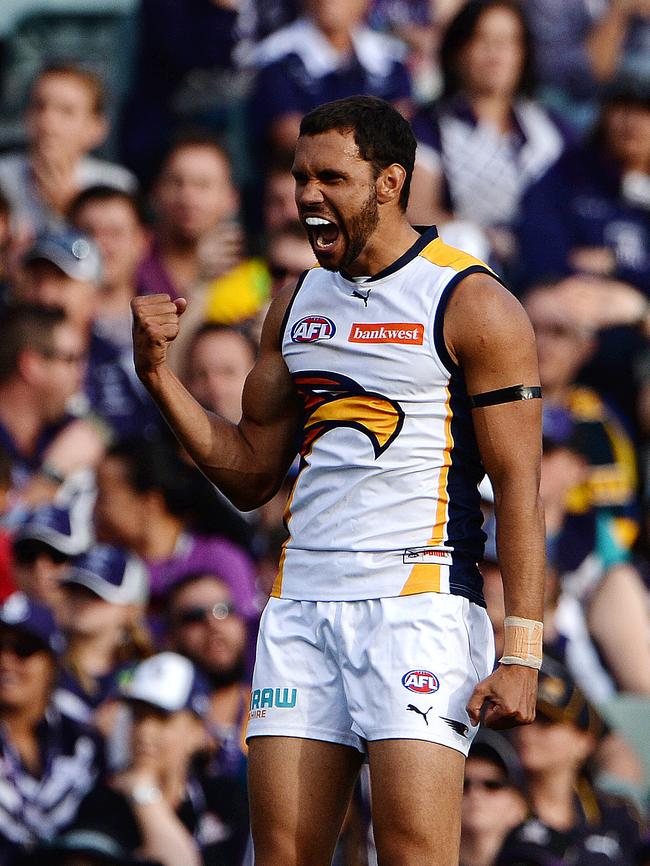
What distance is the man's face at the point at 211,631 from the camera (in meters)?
7.04

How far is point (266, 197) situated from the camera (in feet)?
30.3

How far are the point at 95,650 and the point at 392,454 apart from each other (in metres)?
3.31

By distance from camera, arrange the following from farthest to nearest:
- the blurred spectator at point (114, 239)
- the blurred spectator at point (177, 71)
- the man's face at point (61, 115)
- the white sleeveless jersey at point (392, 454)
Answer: the blurred spectator at point (177, 71) → the man's face at point (61, 115) → the blurred spectator at point (114, 239) → the white sleeveless jersey at point (392, 454)

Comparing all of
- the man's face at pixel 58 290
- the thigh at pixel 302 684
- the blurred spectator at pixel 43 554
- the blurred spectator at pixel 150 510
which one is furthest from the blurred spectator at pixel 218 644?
the thigh at pixel 302 684

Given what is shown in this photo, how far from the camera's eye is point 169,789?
6.52 m

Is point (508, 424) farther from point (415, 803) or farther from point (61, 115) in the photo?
point (61, 115)

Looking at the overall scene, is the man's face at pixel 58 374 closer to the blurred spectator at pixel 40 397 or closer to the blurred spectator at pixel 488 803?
the blurred spectator at pixel 40 397

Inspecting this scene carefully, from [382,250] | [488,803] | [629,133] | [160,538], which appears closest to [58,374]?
[160,538]

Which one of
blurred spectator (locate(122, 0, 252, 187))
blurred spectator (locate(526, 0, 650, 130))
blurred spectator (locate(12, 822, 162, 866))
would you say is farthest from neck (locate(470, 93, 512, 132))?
blurred spectator (locate(12, 822, 162, 866))

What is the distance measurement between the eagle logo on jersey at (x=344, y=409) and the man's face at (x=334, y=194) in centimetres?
31

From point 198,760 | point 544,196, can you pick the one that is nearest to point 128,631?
point 198,760

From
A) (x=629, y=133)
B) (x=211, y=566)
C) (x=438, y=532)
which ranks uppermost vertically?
(x=629, y=133)

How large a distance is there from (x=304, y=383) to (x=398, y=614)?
0.68m

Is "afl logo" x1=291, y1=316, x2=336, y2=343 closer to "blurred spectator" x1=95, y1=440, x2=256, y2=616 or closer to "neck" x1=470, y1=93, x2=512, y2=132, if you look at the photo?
"blurred spectator" x1=95, y1=440, x2=256, y2=616
